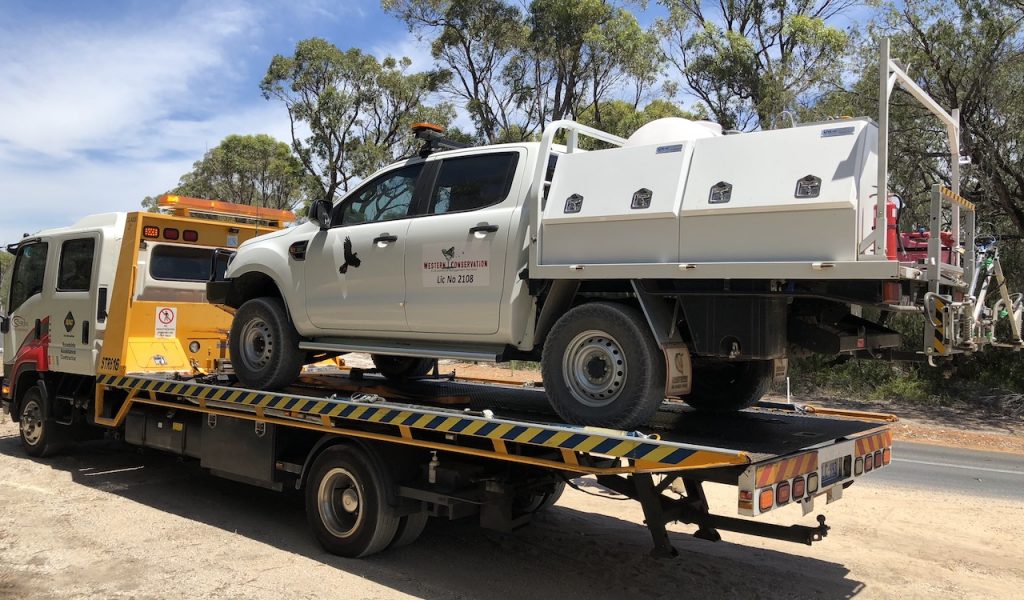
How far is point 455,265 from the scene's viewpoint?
569 centimetres

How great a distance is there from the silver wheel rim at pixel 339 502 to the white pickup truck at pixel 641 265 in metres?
0.97

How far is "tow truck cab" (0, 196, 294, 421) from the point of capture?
8.19 metres

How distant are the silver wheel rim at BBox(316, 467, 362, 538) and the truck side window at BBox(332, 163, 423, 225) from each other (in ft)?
6.47

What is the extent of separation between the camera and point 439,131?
625 cm

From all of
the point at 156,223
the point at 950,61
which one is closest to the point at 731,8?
the point at 950,61

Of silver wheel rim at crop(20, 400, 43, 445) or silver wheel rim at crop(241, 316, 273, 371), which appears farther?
silver wheel rim at crop(20, 400, 43, 445)

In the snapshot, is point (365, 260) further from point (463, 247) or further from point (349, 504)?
point (349, 504)

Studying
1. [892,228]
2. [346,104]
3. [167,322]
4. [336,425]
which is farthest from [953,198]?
[346,104]

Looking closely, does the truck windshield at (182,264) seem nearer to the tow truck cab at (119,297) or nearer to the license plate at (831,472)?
the tow truck cab at (119,297)

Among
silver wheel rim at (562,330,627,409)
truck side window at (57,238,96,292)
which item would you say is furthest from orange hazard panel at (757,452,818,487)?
truck side window at (57,238,96,292)

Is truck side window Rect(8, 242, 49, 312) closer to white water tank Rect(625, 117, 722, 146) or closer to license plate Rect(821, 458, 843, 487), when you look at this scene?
white water tank Rect(625, 117, 722, 146)

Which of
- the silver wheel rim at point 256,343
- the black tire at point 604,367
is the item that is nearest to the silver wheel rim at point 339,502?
the silver wheel rim at point 256,343

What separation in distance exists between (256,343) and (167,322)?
1991 millimetres

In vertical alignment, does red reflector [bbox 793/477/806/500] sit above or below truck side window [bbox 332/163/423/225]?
below
